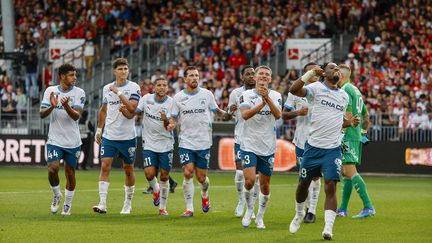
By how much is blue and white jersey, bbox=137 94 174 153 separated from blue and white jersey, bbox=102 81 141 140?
318mm

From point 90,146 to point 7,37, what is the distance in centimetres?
966

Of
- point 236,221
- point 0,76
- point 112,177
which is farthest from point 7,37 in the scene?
point 236,221

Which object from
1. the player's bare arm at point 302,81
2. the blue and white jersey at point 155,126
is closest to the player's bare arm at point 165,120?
the blue and white jersey at point 155,126

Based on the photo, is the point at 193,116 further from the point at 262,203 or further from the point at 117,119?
the point at 262,203

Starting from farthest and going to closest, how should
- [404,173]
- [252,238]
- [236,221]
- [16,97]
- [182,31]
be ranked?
1. [182,31]
2. [16,97]
3. [404,173]
4. [236,221]
5. [252,238]

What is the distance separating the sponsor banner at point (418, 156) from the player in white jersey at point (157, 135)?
17137mm

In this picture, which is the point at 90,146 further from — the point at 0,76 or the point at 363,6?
the point at 363,6

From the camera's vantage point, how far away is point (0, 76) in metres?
46.1

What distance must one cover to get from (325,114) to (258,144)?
175cm

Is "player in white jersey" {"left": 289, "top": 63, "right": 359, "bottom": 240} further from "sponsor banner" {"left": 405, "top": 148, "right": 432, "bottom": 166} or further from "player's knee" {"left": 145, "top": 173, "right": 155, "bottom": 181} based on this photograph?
"sponsor banner" {"left": 405, "top": 148, "right": 432, "bottom": 166}

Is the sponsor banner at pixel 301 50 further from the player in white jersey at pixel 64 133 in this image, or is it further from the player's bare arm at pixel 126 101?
the player in white jersey at pixel 64 133

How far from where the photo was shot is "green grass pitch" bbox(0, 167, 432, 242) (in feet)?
51.0

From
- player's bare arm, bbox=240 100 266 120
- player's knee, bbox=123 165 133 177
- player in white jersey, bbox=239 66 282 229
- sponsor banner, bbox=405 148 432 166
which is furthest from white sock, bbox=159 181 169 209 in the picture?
sponsor banner, bbox=405 148 432 166

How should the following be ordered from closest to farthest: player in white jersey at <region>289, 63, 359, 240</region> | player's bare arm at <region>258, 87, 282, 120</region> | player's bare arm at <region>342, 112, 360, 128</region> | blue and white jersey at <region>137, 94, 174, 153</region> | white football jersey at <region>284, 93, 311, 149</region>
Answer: player in white jersey at <region>289, 63, 359, 240</region>, player's bare arm at <region>258, 87, 282, 120</region>, player's bare arm at <region>342, 112, 360, 128</region>, white football jersey at <region>284, 93, 311, 149</region>, blue and white jersey at <region>137, 94, 174, 153</region>
